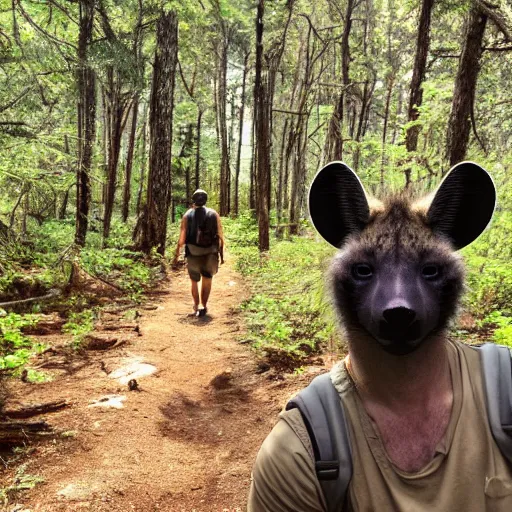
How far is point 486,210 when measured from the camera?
132cm

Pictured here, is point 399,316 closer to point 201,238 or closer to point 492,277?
point 492,277

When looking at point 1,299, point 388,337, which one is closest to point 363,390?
point 388,337

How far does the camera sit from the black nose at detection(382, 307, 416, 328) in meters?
1.16

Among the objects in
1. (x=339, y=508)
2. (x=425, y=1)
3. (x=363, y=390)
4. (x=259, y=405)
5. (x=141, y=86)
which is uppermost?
→ (x=425, y=1)

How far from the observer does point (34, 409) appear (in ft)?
14.7

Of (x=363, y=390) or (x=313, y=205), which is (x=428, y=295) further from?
(x=313, y=205)

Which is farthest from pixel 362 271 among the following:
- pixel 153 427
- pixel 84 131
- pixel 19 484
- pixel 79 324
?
pixel 84 131

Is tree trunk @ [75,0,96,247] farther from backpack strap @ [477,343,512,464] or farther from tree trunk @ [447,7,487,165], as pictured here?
backpack strap @ [477,343,512,464]

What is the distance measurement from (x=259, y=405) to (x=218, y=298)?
18.2 ft

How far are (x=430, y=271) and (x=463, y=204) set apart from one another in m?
0.23

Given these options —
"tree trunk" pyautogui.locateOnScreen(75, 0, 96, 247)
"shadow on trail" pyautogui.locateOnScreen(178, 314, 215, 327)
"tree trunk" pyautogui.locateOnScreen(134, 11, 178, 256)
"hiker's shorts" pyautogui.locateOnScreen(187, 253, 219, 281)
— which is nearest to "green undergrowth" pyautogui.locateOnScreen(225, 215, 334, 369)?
"shadow on trail" pyautogui.locateOnScreen(178, 314, 215, 327)

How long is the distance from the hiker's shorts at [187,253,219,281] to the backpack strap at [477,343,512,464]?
742cm

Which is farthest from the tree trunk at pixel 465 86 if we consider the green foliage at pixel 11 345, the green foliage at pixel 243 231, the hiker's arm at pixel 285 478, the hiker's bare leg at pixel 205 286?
the green foliage at pixel 243 231

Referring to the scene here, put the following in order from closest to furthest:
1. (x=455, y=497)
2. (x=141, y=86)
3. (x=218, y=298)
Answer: (x=455, y=497) → (x=141, y=86) → (x=218, y=298)
